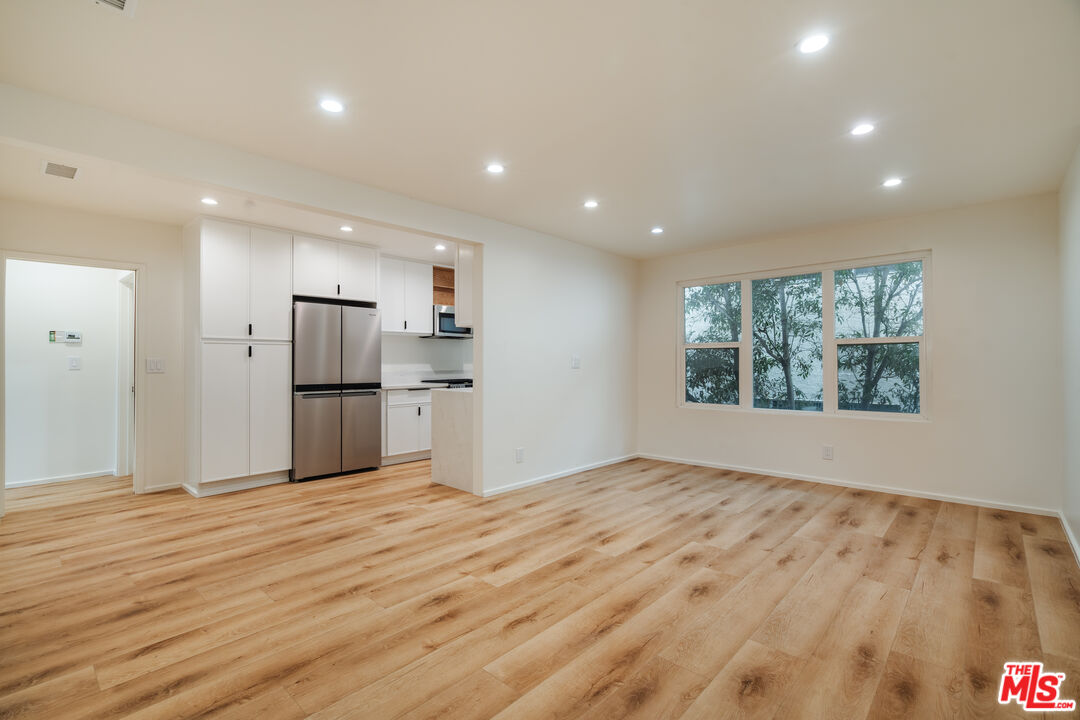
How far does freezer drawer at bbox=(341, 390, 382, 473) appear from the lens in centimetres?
503

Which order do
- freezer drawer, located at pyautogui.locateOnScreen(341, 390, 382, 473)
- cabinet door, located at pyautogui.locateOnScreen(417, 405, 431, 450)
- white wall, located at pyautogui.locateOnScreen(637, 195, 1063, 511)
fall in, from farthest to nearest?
cabinet door, located at pyautogui.locateOnScreen(417, 405, 431, 450) → freezer drawer, located at pyautogui.locateOnScreen(341, 390, 382, 473) → white wall, located at pyautogui.locateOnScreen(637, 195, 1063, 511)

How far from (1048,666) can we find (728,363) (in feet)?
11.8

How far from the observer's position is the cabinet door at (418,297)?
585cm

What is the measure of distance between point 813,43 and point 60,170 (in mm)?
4387

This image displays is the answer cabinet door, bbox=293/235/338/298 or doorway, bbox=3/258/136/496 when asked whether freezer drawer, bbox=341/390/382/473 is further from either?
doorway, bbox=3/258/136/496

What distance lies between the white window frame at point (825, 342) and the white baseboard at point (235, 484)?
4235 mm

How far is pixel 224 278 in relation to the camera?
4.35 meters

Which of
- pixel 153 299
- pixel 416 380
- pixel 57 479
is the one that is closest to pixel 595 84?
pixel 153 299

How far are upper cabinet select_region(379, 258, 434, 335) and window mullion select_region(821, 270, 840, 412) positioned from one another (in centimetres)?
426

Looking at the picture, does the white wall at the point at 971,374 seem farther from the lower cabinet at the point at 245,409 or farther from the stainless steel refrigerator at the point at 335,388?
the lower cabinet at the point at 245,409

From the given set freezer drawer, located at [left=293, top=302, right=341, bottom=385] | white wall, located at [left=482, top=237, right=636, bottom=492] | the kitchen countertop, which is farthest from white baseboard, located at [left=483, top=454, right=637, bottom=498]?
freezer drawer, located at [left=293, top=302, right=341, bottom=385]

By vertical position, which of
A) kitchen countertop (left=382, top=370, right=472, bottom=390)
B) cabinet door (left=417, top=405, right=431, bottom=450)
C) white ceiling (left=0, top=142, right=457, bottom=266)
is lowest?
cabinet door (left=417, top=405, right=431, bottom=450)

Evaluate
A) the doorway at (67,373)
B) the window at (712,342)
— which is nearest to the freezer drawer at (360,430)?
the doorway at (67,373)

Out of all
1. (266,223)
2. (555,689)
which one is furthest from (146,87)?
(555,689)
